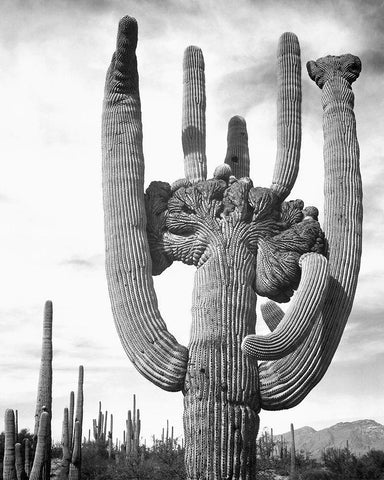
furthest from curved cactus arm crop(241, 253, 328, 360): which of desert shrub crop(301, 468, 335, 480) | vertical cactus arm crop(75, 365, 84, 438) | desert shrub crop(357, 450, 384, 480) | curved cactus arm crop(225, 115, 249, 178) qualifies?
desert shrub crop(357, 450, 384, 480)

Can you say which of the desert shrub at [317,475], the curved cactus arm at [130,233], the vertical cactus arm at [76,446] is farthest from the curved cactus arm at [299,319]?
the desert shrub at [317,475]

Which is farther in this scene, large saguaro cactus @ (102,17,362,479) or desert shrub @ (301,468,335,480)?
desert shrub @ (301,468,335,480)

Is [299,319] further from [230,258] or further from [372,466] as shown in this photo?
[372,466]

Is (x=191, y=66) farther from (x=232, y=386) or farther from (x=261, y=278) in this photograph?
(x=232, y=386)

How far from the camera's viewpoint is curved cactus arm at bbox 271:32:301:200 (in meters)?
6.77

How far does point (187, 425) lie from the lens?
5.73m

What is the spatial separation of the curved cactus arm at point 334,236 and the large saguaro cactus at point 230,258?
0.01 m

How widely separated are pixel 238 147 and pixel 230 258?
1.87 meters

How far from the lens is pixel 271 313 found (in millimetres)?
6773

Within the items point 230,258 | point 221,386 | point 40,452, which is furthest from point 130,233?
point 40,452

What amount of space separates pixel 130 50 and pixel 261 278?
8.11ft

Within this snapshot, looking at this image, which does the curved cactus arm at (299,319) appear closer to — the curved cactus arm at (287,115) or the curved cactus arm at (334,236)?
the curved cactus arm at (334,236)

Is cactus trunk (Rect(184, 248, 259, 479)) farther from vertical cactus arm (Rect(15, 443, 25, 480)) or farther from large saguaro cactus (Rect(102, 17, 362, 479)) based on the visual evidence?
vertical cactus arm (Rect(15, 443, 25, 480))

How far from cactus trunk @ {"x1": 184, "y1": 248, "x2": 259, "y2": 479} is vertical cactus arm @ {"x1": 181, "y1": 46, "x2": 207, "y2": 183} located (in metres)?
1.32
